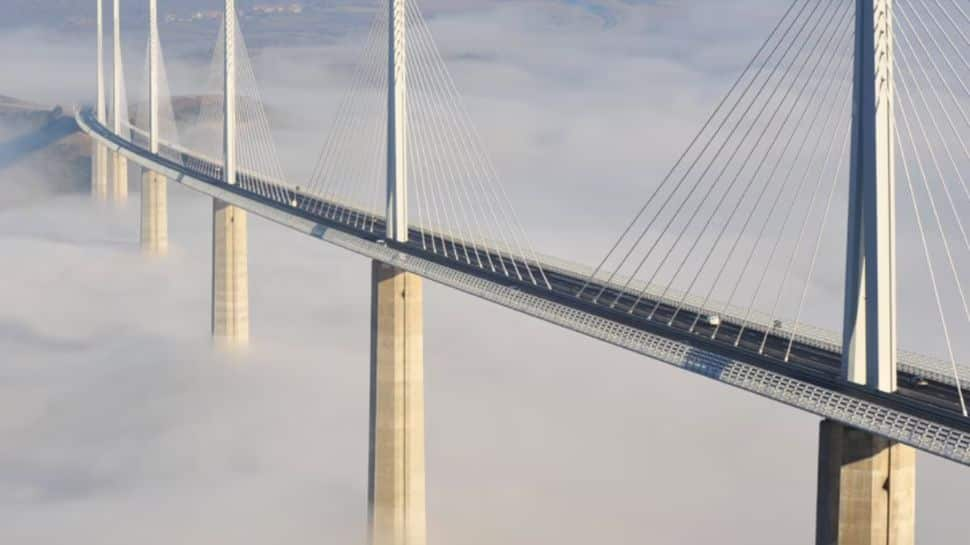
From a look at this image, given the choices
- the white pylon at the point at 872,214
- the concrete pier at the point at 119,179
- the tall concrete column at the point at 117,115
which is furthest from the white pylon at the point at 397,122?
the concrete pier at the point at 119,179

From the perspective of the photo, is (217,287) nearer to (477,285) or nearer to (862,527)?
(477,285)

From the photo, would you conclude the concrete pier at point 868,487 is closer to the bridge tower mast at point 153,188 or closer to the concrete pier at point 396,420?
the concrete pier at point 396,420

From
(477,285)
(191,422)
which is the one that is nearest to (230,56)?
(191,422)

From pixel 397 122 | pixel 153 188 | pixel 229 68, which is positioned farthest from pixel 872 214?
pixel 153 188

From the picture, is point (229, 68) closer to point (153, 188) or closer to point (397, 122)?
point (153, 188)

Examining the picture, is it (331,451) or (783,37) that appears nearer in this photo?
(783,37)
